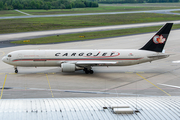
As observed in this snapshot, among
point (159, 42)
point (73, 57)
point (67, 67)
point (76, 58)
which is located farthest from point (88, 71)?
point (159, 42)

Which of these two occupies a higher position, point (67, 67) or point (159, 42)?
point (159, 42)

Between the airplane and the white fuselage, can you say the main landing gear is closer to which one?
the airplane

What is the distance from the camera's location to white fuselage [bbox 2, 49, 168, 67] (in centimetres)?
4141

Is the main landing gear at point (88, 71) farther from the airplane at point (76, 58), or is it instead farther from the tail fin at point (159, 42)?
the tail fin at point (159, 42)

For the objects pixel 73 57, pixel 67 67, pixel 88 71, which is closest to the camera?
pixel 67 67

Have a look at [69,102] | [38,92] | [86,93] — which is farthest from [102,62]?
[69,102]

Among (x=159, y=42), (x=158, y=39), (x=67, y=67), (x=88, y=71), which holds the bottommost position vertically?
(x=88, y=71)

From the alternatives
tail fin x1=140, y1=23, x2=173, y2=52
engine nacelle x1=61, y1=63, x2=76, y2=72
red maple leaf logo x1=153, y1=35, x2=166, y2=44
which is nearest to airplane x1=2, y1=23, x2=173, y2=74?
engine nacelle x1=61, y1=63, x2=76, y2=72

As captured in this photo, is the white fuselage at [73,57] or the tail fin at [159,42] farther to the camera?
the tail fin at [159,42]

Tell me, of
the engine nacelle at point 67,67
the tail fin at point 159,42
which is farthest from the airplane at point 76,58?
the tail fin at point 159,42

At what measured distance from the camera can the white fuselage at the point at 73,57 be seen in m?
41.4

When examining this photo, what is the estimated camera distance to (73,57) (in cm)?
4166

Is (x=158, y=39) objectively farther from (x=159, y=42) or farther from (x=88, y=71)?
(x=88, y=71)

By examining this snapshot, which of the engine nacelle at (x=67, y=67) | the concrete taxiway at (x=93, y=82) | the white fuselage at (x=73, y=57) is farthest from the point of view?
the white fuselage at (x=73, y=57)
